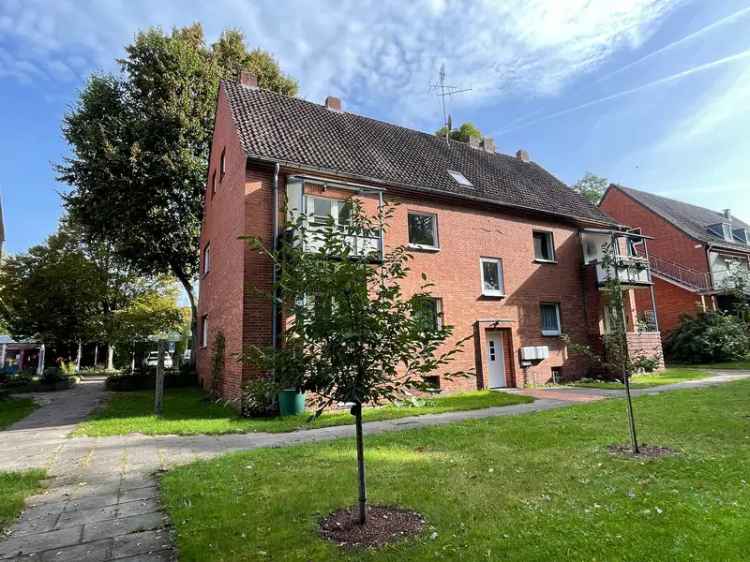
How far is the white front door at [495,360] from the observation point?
15.5m

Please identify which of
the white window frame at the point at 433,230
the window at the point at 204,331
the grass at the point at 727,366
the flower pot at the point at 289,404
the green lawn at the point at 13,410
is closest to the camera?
the flower pot at the point at 289,404

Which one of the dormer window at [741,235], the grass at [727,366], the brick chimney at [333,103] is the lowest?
the grass at [727,366]

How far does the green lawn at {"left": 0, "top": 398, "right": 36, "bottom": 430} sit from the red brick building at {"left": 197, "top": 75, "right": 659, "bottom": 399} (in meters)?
5.11

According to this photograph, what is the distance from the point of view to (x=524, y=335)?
16000 millimetres

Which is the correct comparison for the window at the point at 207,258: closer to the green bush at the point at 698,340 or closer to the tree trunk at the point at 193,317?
the tree trunk at the point at 193,317

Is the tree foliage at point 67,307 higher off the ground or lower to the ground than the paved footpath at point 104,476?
higher

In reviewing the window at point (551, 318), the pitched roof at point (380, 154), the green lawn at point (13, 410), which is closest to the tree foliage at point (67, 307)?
the green lawn at point (13, 410)

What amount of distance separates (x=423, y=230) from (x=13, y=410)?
13427mm

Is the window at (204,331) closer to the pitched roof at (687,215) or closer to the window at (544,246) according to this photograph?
the window at (544,246)

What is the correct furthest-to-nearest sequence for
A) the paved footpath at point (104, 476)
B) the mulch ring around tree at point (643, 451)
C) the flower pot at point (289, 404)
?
1. the flower pot at point (289, 404)
2. the mulch ring around tree at point (643, 451)
3. the paved footpath at point (104, 476)

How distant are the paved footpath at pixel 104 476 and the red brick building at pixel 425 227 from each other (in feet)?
10.7

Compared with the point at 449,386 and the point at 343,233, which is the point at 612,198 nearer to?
the point at 449,386

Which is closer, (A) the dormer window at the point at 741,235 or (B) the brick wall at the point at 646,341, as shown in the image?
(B) the brick wall at the point at 646,341

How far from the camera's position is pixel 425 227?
1497cm
